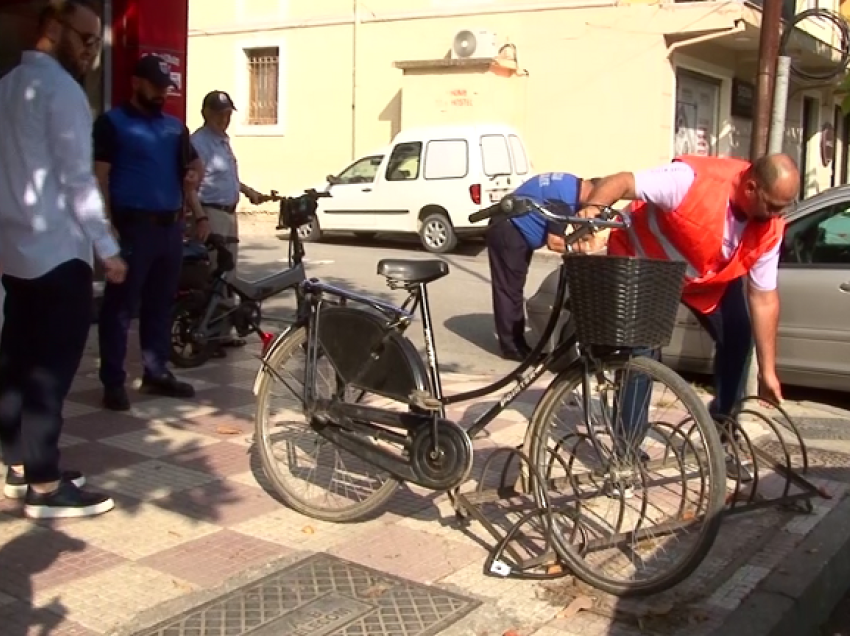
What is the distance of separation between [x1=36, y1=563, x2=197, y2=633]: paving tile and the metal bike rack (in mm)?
1130

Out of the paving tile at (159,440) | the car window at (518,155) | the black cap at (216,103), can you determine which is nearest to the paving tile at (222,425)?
the paving tile at (159,440)

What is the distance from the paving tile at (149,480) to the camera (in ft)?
15.5

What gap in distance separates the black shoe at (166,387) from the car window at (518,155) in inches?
455

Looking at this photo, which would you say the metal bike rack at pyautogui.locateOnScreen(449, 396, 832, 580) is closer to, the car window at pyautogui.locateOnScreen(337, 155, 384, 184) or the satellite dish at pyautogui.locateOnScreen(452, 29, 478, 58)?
the car window at pyautogui.locateOnScreen(337, 155, 384, 184)

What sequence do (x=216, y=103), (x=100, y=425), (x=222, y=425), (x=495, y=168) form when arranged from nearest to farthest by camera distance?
(x=100, y=425) → (x=222, y=425) → (x=216, y=103) → (x=495, y=168)

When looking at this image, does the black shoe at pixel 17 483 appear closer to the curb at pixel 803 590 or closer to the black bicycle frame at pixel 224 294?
the black bicycle frame at pixel 224 294

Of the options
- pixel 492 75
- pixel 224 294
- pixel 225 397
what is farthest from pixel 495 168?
pixel 225 397

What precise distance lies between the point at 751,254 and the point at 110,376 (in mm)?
3519

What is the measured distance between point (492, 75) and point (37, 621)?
55.9ft

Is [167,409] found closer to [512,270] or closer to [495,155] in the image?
[512,270]

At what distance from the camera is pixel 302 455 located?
190 inches

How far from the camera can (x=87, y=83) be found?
8.82m

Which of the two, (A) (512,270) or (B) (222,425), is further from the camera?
(A) (512,270)

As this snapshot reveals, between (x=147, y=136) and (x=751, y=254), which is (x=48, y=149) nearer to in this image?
(x=147, y=136)
